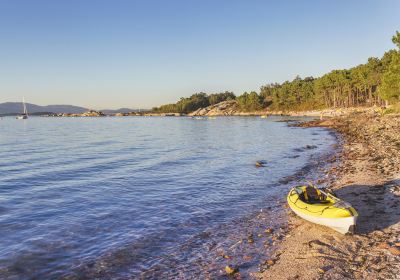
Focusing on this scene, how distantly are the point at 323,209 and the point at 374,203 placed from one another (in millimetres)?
4676

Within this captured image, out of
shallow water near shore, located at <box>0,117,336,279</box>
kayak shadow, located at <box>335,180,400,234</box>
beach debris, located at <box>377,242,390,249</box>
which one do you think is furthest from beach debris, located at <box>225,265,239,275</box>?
kayak shadow, located at <box>335,180,400,234</box>

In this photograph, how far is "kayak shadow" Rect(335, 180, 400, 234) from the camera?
15039 millimetres

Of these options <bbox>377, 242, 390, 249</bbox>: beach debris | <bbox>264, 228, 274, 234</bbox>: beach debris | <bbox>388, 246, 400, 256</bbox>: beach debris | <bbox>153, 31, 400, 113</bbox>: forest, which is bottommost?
<bbox>264, 228, 274, 234</bbox>: beach debris

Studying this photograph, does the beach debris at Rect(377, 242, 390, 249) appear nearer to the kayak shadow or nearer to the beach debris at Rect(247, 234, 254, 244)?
the kayak shadow

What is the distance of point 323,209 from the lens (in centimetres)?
1502

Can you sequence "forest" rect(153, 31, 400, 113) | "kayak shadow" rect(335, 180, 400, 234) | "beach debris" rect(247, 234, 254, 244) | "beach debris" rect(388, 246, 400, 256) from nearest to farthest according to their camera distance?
"beach debris" rect(388, 246, 400, 256) → "beach debris" rect(247, 234, 254, 244) → "kayak shadow" rect(335, 180, 400, 234) → "forest" rect(153, 31, 400, 113)

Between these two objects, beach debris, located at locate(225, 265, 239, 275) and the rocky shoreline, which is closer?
the rocky shoreline

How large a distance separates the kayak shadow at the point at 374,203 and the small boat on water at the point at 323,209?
100 centimetres

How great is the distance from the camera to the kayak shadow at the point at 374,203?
592 inches

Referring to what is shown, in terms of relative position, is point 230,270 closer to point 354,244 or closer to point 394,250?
A: point 354,244

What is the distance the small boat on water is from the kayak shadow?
100 cm

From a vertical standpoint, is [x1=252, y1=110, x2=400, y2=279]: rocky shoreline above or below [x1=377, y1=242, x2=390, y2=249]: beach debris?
below

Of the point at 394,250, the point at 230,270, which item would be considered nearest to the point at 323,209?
the point at 394,250

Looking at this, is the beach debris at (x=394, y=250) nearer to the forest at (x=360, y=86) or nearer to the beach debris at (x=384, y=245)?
the beach debris at (x=384, y=245)
